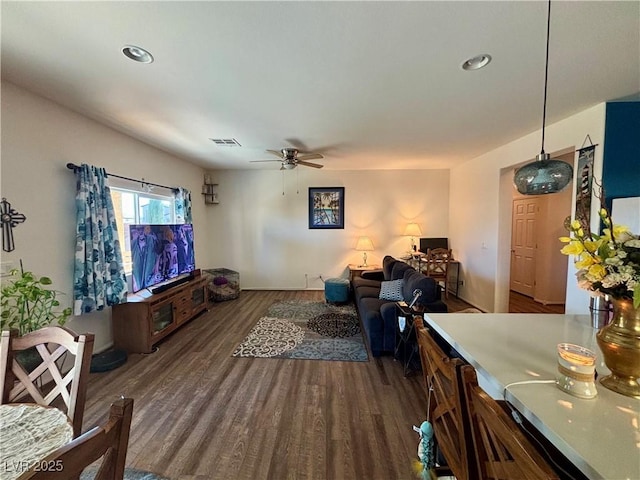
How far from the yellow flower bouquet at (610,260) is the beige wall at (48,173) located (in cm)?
385

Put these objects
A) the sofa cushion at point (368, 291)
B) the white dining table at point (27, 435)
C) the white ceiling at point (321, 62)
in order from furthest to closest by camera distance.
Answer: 1. the sofa cushion at point (368, 291)
2. the white ceiling at point (321, 62)
3. the white dining table at point (27, 435)

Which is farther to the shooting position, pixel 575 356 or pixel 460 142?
pixel 460 142

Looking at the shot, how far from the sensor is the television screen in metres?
3.29

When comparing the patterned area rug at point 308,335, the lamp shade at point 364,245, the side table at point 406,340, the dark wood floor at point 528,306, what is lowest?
the patterned area rug at point 308,335

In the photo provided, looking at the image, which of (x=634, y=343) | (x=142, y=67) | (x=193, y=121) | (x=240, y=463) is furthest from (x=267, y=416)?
(x=193, y=121)

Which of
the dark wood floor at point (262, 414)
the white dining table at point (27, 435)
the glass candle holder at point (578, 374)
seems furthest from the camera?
the dark wood floor at point (262, 414)

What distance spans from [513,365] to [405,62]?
195cm

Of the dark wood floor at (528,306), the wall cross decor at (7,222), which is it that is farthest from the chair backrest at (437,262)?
the wall cross decor at (7,222)

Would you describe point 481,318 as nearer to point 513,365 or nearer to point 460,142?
point 513,365

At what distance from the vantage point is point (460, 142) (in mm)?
→ 3814

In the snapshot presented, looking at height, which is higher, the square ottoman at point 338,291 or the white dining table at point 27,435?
the white dining table at point 27,435

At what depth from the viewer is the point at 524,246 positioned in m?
5.30

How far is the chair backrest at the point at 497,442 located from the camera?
0.62 m

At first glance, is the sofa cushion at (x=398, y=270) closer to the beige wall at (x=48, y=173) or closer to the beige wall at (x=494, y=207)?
the beige wall at (x=494, y=207)
